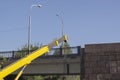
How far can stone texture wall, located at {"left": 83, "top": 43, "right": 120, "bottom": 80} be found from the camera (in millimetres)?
35094

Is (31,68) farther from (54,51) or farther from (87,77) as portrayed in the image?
(87,77)

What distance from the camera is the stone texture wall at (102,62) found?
35.1 metres

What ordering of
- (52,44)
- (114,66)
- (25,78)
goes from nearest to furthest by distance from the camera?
(114,66) < (52,44) < (25,78)

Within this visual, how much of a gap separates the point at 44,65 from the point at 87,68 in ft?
67.3

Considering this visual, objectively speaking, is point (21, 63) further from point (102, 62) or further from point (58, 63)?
point (58, 63)

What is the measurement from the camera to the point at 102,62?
35562mm

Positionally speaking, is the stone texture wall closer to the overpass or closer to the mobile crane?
the mobile crane

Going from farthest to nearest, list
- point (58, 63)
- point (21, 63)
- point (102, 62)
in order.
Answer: point (58, 63), point (102, 62), point (21, 63)

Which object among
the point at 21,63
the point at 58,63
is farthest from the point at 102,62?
the point at 58,63

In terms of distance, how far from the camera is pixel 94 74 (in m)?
35.6

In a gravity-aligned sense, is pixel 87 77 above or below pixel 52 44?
below

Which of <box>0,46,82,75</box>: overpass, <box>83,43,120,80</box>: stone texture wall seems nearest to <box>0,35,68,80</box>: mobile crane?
<box>83,43,120,80</box>: stone texture wall

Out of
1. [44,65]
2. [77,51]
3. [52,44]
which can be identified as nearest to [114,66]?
[52,44]

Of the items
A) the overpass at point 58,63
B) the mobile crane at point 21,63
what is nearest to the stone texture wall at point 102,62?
the mobile crane at point 21,63
